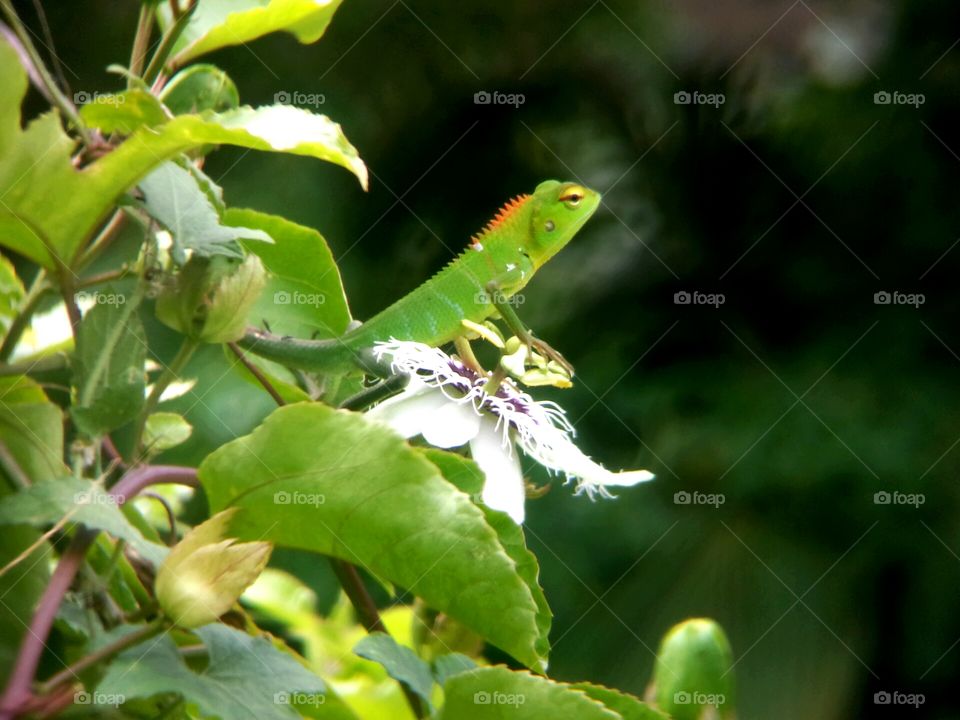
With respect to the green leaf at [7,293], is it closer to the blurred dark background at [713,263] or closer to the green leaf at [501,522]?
the green leaf at [501,522]

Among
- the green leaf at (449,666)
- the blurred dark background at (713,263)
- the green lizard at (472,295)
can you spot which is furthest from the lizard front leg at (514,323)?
the blurred dark background at (713,263)

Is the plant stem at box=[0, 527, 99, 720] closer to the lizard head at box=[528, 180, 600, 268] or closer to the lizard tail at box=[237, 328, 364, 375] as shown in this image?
the lizard tail at box=[237, 328, 364, 375]

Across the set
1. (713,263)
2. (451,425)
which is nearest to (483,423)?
(451,425)

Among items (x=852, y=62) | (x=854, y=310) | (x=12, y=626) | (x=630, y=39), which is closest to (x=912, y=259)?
(x=854, y=310)

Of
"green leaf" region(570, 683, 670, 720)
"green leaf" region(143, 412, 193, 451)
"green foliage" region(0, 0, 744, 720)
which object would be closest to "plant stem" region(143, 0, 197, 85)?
"green foliage" region(0, 0, 744, 720)

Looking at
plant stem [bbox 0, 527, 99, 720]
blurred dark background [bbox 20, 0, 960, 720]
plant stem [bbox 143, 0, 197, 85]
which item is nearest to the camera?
plant stem [bbox 0, 527, 99, 720]

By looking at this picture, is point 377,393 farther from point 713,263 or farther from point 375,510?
point 713,263
